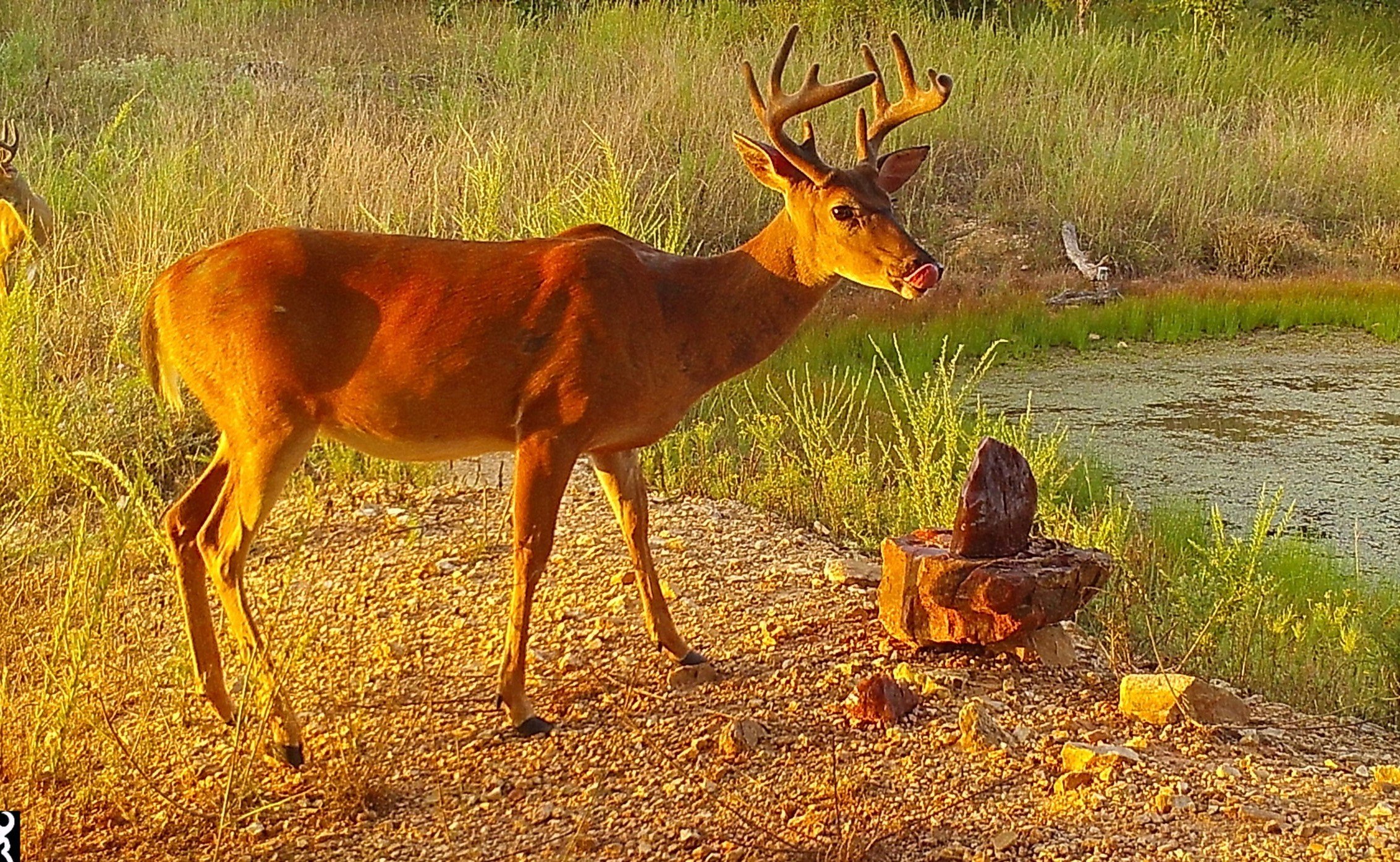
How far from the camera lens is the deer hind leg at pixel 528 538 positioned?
4.01 metres

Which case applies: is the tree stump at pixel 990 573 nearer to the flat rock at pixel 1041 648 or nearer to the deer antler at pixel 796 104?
the flat rock at pixel 1041 648

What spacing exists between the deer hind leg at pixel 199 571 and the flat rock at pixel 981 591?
73.5 inches

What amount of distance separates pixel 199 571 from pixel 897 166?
2274 millimetres

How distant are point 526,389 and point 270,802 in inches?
46.4

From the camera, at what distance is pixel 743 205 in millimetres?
12492

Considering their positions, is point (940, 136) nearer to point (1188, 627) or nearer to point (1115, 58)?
point (1115, 58)

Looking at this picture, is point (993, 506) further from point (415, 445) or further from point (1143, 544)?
point (1143, 544)

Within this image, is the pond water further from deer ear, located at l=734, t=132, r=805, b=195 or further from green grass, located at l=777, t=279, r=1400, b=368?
deer ear, located at l=734, t=132, r=805, b=195

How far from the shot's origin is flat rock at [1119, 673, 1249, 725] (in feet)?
13.6

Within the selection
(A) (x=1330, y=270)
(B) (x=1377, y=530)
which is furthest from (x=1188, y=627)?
(A) (x=1330, y=270)

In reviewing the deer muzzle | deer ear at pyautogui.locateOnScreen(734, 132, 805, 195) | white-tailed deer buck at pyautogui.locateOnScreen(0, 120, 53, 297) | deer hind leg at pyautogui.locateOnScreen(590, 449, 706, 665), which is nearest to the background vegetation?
white-tailed deer buck at pyautogui.locateOnScreen(0, 120, 53, 297)

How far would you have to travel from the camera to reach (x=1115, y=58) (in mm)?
16219

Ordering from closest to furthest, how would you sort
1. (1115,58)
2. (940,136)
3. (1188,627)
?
(1188,627) → (940,136) → (1115,58)

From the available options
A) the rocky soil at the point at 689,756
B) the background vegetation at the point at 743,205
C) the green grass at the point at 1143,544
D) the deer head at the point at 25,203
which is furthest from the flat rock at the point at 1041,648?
the deer head at the point at 25,203
